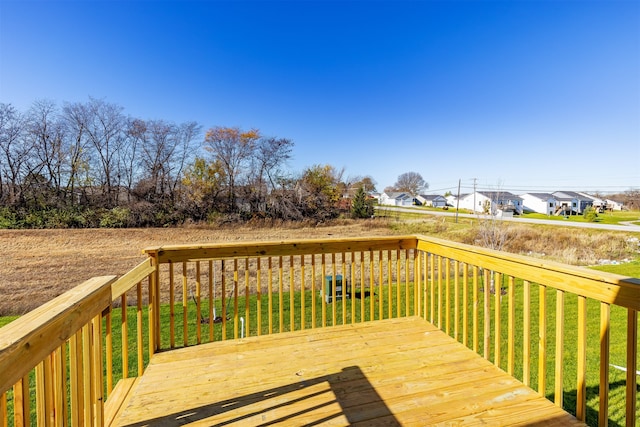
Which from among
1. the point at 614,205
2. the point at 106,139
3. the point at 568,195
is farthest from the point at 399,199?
the point at 106,139

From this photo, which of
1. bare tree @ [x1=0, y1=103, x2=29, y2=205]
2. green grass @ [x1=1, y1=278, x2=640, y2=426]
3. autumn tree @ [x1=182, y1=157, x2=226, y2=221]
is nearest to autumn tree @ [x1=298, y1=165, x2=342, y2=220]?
autumn tree @ [x1=182, y1=157, x2=226, y2=221]

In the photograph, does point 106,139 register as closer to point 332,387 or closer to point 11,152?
point 11,152

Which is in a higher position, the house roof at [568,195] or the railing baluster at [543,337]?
the house roof at [568,195]

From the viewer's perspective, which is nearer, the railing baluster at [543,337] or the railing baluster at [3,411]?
the railing baluster at [3,411]

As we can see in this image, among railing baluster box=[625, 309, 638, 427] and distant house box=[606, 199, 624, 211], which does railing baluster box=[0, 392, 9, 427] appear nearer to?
railing baluster box=[625, 309, 638, 427]

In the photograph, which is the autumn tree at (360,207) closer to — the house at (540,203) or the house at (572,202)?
the house at (572,202)

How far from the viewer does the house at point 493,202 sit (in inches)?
377

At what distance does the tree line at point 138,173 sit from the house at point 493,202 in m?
7.55

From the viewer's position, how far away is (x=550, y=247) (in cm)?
1207

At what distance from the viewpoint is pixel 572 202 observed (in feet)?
108

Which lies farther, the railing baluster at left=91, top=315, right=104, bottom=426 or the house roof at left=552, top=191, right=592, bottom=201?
the house roof at left=552, top=191, right=592, bottom=201

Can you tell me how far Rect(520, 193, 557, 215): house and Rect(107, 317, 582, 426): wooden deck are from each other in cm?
3884

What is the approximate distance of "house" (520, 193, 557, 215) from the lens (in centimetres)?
3294

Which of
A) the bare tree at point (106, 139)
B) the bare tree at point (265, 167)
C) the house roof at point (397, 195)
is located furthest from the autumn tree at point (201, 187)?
the house roof at point (397, 195)
